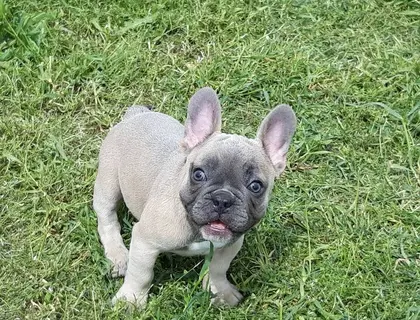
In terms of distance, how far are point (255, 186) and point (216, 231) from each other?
0.32 m

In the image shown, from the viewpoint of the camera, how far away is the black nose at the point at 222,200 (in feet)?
13.3

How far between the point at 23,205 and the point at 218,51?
7.22ft

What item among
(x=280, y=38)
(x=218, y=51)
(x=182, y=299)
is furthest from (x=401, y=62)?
(x=182, y=299)

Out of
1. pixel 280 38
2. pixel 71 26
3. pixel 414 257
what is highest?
pixel 71 26

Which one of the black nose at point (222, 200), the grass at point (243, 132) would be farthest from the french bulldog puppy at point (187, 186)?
the grass at point (243, 132)

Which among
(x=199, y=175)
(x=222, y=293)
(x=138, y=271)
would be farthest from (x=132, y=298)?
(x=199, y=175)

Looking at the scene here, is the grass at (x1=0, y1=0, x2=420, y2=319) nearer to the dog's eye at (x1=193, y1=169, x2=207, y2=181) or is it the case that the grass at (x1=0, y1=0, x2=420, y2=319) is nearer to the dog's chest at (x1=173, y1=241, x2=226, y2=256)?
the dog's chest at (x1=173, y1=241, x2=226, y2=256)

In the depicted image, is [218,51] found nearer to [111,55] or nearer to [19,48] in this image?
[111,55]

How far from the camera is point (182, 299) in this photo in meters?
4.87

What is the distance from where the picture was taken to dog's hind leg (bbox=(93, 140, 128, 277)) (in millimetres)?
5074

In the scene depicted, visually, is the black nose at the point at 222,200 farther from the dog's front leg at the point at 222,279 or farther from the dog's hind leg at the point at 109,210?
the dog's hind leg at the point at 109,210

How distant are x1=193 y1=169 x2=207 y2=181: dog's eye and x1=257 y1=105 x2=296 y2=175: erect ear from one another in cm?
48

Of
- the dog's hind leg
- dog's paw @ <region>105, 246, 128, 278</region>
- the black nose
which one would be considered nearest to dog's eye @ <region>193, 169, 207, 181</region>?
the black nose

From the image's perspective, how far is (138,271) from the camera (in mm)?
4609
